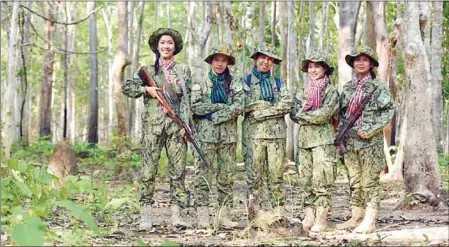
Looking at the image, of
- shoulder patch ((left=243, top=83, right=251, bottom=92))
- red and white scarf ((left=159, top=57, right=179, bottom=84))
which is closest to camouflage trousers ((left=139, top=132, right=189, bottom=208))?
red and white scarf ((left=159, top=57, right=179, bottom=84))

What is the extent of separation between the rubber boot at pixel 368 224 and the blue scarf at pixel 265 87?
59.0 inches

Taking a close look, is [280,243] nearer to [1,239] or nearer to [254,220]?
[254,220]

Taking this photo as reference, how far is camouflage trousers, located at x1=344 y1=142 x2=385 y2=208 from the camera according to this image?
21.7ft

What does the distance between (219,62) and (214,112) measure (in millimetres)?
512

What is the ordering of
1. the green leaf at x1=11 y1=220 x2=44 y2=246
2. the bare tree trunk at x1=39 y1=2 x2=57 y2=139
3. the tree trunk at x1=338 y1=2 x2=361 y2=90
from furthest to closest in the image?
1. the bare tree trunk at x1=39 y1=2 x2=57 y2=139
2. the tree trunk at x1=338 y1=2 x2=361 y2=90
3. the green leaf at x1=11 y1=220 x2=44 y2=246

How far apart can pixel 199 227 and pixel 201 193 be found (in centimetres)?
34

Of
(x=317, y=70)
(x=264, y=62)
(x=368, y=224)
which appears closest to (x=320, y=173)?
(x=368, y=224)

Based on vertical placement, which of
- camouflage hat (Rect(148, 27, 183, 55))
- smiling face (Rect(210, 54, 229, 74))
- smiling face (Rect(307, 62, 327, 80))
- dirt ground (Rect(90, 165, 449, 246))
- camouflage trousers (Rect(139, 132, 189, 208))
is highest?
camouflage hat (Rect(148, 27, 183, 55))

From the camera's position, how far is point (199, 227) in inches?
266

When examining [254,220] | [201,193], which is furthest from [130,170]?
[254,220]

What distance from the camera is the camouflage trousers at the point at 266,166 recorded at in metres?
7.05

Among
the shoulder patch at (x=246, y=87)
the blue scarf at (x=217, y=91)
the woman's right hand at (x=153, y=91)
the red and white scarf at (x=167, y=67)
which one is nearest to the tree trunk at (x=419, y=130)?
the shoulder patch at (x=246, y=87)

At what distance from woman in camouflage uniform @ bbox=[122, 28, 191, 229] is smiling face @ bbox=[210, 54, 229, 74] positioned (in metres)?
0.31

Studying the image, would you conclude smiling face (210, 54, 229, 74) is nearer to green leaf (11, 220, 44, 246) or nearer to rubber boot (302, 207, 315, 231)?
rubber boot (302, 207, 315, 231)
